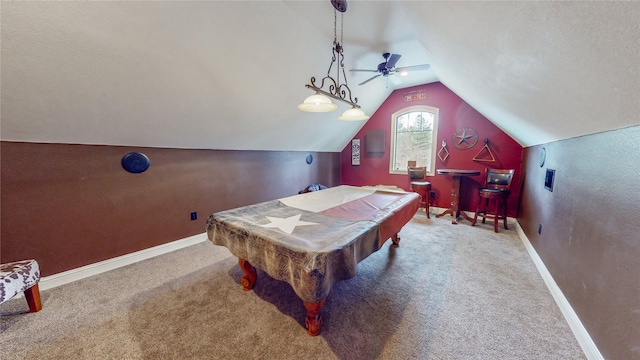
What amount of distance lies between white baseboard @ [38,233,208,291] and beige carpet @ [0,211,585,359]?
108mm

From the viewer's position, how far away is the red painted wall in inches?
147

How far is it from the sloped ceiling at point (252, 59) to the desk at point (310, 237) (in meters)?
1.40

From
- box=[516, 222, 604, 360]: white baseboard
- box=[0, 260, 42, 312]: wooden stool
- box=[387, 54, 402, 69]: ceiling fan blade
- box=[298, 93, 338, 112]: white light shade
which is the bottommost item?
box=[516, 222, 604, 360]: white baseboard

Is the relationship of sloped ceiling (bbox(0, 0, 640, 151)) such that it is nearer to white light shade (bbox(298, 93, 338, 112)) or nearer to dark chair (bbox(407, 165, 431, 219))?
white light shade (bbox(298, 93, 338, 112))

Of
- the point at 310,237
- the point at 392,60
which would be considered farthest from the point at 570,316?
the point at 392,60

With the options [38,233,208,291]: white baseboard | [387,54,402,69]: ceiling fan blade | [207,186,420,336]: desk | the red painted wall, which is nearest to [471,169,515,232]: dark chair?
the red painted wall

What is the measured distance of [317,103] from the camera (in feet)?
5.92

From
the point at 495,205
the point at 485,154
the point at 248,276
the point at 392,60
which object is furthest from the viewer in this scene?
the point at 485,154

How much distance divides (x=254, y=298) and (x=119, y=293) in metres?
1.29

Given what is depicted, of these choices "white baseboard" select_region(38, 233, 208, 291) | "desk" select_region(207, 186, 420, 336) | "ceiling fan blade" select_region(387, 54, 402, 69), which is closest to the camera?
"desk" select_region(207, 186, 420, 336)

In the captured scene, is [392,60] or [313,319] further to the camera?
[392,60]

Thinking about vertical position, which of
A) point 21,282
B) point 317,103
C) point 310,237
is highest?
point 317,103

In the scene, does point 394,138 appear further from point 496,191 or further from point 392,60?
point 392,60

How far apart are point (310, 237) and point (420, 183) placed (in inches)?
130
